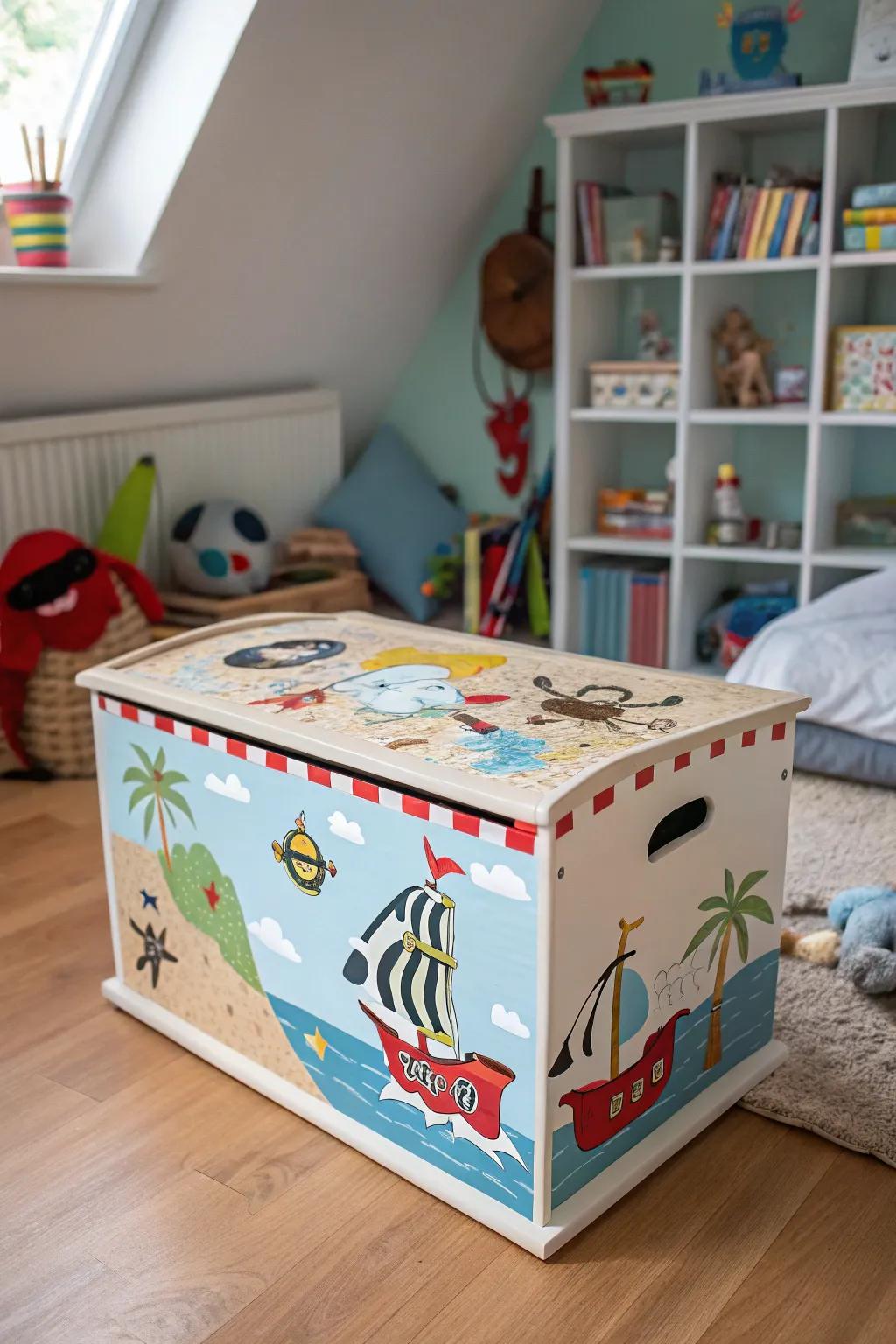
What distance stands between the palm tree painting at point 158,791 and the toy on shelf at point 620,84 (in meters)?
2.48

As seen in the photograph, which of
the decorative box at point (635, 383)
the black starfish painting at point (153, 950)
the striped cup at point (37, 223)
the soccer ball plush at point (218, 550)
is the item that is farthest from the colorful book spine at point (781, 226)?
the black starfish painting at point (153, 950)

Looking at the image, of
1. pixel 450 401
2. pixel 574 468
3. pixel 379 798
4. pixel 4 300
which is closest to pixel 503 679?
pixel 379 798

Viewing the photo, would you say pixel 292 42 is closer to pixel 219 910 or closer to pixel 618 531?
pixel 618 531

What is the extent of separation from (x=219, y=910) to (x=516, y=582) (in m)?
2.22

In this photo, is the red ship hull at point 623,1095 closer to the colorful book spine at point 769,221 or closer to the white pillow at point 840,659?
the white pillow at point 840,659

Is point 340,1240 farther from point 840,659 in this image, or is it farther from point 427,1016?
point 840,659

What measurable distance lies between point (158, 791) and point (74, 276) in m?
1.52

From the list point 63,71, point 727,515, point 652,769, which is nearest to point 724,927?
point 652,769

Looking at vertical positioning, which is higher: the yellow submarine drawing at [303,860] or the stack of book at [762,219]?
the stack of book at [762,219]

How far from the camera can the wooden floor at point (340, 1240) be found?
1.26m

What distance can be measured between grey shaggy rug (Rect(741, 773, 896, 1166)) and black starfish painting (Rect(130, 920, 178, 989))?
0.81 meters

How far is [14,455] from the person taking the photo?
2.91m

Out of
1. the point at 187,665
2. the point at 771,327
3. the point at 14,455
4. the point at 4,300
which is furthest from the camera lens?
the point at 771,327

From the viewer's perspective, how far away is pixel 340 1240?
4.51ft
